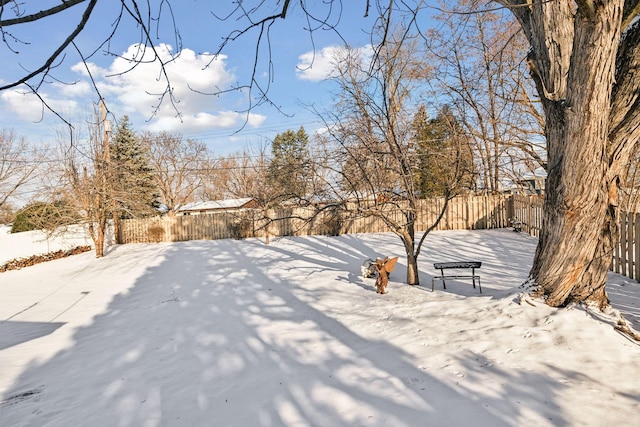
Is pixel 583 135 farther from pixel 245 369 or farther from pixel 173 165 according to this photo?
pixel 173 165

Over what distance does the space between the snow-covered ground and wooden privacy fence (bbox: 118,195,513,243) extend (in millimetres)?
7899

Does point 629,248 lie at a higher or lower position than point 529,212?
lower

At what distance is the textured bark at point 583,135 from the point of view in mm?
3434

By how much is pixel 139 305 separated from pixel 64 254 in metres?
11.8

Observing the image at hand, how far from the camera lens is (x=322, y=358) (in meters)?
4.03

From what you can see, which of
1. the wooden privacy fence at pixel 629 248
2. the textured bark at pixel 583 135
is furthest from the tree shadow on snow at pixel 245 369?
the wooden privacy fence at pixel 629 248

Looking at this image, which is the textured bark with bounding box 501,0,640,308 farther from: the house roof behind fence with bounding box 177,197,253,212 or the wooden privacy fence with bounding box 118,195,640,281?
the house roof behind fence with bounding box 177,197,253,212

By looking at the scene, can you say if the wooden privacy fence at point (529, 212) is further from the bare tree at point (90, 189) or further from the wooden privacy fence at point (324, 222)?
the bare tree at point (90, 189)

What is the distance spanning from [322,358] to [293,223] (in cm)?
1394

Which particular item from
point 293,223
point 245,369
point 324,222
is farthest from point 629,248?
point 293,223

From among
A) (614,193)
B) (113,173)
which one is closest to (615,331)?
(614,193)

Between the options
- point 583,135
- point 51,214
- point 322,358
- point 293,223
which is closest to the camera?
point 583,135

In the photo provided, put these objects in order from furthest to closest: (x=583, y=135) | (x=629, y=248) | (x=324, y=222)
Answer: (x=324, y=222)
(x=629, y=248)
(x=583, y=135)

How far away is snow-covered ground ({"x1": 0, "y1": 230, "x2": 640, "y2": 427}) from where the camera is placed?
9.08ft
